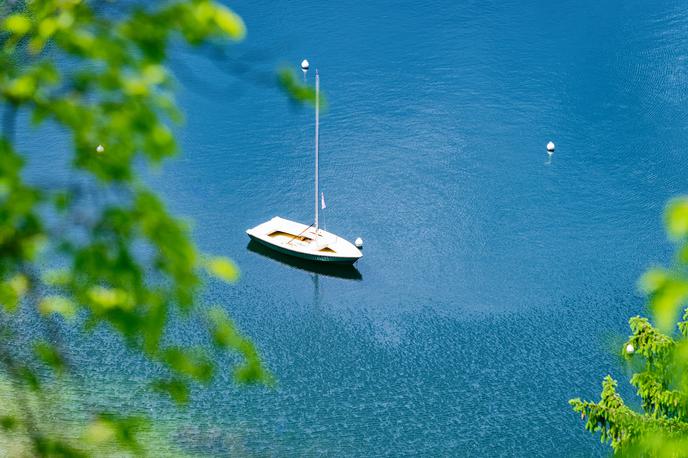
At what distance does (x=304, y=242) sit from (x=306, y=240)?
123 millimetres

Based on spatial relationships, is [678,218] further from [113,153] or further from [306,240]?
[306,240]

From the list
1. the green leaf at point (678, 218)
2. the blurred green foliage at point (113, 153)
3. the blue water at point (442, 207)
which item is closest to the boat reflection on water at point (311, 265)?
the blue water at point (442, 207)

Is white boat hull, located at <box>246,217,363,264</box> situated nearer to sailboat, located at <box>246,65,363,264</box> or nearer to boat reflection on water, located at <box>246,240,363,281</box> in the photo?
sailboat, located at <box>246,65,363,264</box>

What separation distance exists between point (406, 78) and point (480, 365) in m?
14.7

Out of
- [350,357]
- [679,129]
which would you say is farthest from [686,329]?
[679,129]

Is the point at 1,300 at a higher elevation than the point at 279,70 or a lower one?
lower

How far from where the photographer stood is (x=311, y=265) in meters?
27.6

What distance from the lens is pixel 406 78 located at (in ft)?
114

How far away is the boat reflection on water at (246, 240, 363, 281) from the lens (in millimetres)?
27047

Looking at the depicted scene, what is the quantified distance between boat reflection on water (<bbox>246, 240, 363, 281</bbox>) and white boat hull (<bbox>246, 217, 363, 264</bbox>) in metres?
0.20

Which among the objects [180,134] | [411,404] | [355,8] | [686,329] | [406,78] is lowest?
[411,404]

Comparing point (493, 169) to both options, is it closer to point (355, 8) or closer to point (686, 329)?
point (355, 8)

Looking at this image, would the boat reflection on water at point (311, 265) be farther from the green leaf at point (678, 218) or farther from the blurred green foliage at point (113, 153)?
the green leaf at point (678, 218)

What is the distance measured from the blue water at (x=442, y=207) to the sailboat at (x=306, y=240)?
50 cm
